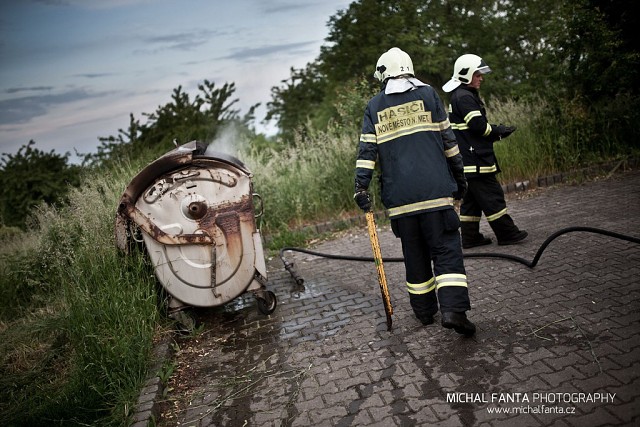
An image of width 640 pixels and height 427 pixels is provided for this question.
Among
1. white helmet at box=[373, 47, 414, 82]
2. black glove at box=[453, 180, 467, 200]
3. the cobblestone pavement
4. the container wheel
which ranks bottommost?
the cobblestone pavement

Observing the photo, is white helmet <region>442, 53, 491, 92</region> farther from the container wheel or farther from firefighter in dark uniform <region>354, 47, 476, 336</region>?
the container wheel

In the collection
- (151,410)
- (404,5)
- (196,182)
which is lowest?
(151,410)

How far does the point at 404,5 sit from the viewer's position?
19406 millimetres

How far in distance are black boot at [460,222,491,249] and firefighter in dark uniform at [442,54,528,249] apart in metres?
0.21

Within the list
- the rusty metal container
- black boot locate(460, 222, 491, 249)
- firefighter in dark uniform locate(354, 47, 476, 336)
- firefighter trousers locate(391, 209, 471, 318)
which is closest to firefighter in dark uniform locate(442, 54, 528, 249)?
black boot locate(460, 222, 491, 249)

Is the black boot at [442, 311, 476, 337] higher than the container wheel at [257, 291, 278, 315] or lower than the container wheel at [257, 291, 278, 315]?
lower

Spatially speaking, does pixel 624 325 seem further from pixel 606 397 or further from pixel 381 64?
pixel 381 64

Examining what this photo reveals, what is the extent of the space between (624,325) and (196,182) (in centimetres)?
360

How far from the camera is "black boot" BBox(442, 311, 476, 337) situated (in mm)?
3467

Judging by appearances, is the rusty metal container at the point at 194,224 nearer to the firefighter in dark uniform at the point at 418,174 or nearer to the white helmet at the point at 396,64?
the firefighter in dark uniform at the point at 418,174

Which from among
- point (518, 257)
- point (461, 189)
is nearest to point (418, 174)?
point (461, 189)

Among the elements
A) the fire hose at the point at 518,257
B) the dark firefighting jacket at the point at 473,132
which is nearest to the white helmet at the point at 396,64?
the fire hose at the point at 518,257

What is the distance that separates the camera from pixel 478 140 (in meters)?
5.43

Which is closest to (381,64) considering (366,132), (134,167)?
(366,132)
